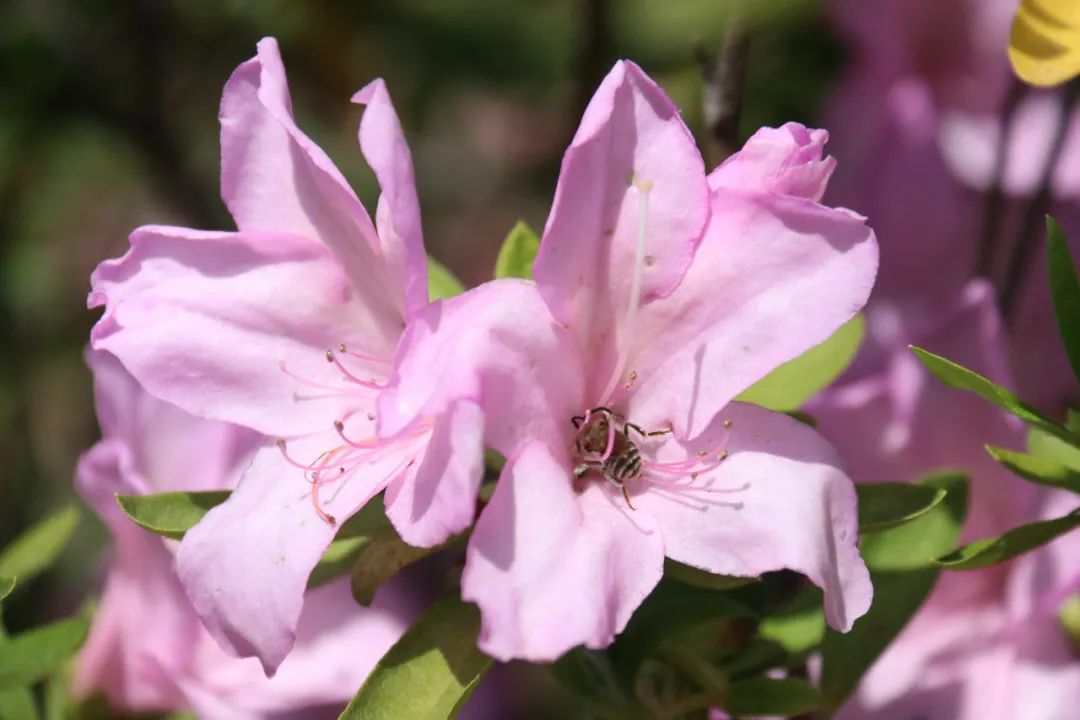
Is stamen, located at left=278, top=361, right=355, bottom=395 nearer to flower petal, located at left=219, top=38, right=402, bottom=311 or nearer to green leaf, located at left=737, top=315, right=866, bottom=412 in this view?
flower petal, located at left=219, top=38, right=402, bottom=311

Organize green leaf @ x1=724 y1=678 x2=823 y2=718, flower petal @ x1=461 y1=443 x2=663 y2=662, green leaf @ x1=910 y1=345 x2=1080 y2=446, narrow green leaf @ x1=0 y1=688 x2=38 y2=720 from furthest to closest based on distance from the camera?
1. narrow green leaf @ x1=0 y1=688 x2=38 y2=720
2. green leaf @ x1=724 y1=678 x2=823 y2=718
3. green leaf @ x1=910 y1=345 x2=1080 y2=446
4. flower petal @ x1=461 y1=443 x2=663 y2=662

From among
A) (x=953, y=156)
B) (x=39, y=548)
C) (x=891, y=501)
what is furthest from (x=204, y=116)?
(x=891, y=501)

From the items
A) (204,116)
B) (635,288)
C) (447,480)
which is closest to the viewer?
(447,480)

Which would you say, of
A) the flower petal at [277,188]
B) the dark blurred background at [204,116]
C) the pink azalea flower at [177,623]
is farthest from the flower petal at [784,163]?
the dark blurred background at [204,116]

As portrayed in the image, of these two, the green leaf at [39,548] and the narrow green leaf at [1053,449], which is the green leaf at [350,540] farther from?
the narrow green leaf at [1053,449]

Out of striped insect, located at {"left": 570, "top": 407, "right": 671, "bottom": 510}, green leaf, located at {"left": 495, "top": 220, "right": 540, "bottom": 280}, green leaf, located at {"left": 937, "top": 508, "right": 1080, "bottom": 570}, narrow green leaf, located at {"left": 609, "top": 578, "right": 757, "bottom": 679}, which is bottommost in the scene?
narrow green leaf, located at {"left": 609, "top": 578, "right": 757, "bottom": 679}

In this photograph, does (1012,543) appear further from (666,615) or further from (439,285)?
(439,285)

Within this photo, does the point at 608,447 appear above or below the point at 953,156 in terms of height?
above

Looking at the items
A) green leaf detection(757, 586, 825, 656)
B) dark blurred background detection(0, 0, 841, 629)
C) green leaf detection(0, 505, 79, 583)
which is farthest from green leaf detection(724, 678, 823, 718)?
dark blurred background detection(0, 0, 841, 629)
